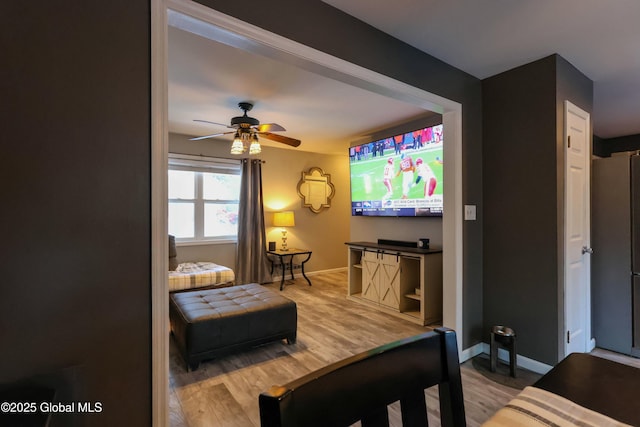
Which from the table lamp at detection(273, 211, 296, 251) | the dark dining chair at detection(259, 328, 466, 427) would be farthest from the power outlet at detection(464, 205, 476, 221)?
the table lamp at detection(273, 211, 296, 251)

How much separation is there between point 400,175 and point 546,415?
3.41 m

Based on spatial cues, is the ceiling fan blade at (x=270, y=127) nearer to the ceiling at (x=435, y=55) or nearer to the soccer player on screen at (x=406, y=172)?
the ceiling at (x=435, y=55)

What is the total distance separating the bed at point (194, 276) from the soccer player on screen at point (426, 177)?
279cm

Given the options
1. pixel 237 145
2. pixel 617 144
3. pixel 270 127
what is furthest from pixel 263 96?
pixel 617 144

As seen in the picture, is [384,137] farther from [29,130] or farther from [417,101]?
[29,130]

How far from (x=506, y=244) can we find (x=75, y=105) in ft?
9.31

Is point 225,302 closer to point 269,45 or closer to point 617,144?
point 269,45

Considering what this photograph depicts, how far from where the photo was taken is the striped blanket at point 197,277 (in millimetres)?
3713

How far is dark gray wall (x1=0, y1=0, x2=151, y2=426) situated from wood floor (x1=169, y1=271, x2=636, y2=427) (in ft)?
2.88

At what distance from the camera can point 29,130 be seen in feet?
3.18

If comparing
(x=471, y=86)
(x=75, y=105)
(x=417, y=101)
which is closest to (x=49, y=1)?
(x=75, y=105)

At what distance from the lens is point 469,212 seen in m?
2.54

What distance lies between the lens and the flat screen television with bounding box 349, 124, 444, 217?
354cm

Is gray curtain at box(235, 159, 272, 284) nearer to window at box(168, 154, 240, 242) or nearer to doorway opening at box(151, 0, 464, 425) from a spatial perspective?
window at box(168, 154, 240, 242)
